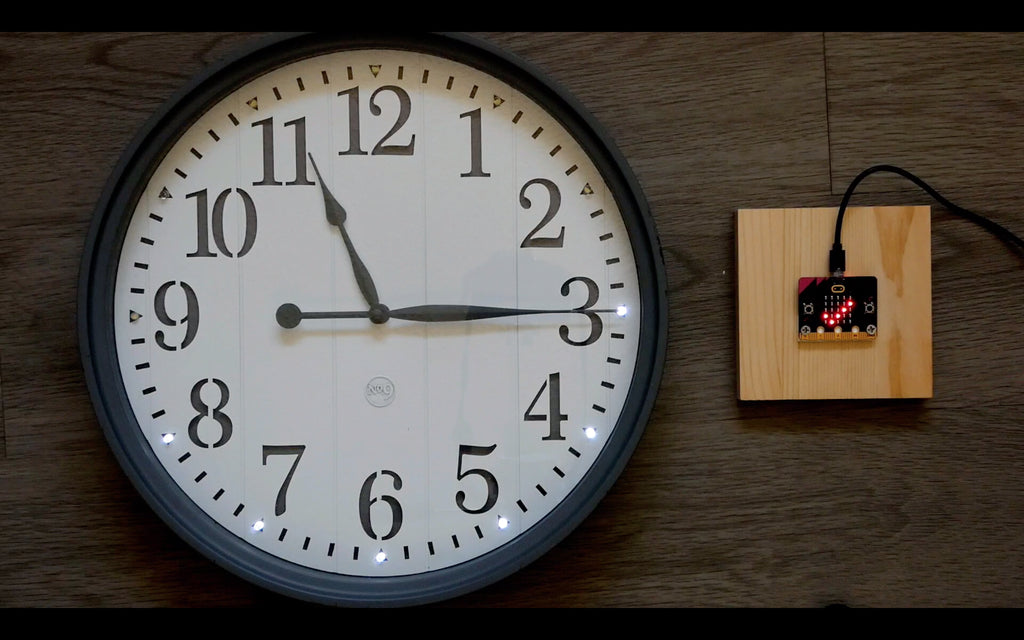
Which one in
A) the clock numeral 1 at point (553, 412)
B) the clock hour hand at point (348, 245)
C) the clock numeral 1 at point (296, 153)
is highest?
the clock numeral 1 at point (296, 153)

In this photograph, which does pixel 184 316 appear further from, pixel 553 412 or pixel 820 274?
pixel 820 274

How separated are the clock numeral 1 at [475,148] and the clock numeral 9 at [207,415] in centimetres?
34

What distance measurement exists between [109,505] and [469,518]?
0.40 metres

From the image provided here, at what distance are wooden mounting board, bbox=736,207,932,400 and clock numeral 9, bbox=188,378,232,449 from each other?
55 cm

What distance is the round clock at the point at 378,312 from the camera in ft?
2.59

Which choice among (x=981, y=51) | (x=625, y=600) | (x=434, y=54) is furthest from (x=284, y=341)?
(x=981, y=51)

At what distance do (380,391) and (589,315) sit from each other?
9.3 inches

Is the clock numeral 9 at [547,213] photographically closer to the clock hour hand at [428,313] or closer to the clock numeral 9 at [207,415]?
the clock hour hand at [428,313]

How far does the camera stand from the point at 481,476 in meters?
0.80

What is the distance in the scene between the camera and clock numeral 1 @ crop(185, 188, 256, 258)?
0.79 m

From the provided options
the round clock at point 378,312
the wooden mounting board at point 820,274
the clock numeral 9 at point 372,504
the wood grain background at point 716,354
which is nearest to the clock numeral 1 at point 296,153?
the round clock at point 378,312

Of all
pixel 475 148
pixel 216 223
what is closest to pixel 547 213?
pixel 475 148

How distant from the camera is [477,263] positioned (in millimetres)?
799

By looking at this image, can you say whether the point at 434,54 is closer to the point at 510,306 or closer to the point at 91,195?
the point at 510,306
